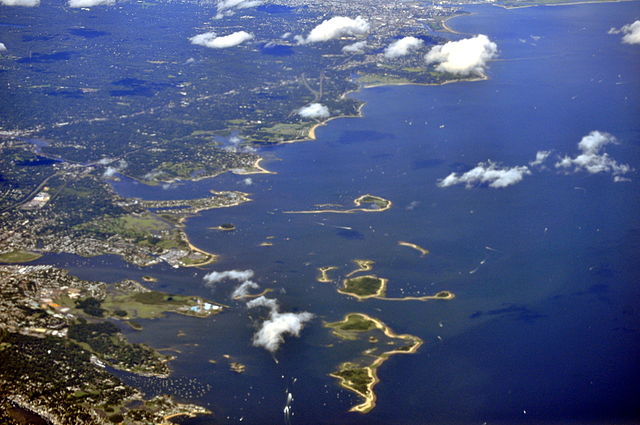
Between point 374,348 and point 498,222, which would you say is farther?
point 498,222

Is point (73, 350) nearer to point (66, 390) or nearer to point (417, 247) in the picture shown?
point (66, 390)

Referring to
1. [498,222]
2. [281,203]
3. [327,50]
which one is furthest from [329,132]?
[327,50]

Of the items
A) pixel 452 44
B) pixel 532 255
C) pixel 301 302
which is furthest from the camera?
pixel 452 44

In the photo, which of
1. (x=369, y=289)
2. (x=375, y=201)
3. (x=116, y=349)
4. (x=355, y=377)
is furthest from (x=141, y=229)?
(x=355, y=377)

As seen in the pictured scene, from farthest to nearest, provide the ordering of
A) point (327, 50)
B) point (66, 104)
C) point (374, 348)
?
1. point (327, 50)
2. point (66, 104)
3. point (374, 348)

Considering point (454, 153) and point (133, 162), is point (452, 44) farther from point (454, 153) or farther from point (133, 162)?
point (133, 162)

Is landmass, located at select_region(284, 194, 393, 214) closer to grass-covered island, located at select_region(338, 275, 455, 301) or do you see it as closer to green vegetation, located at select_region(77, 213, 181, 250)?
green vegetation, located at select_region(77, 213, 181, 250)

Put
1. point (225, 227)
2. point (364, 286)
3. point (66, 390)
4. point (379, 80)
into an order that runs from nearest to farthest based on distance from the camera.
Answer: point (66, 390) < point (364, 286) < point (225, 227) < point (379, 80)
